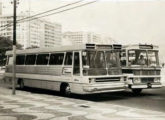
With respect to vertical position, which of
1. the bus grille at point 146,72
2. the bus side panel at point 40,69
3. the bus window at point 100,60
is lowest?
the bus grille at point 146,72

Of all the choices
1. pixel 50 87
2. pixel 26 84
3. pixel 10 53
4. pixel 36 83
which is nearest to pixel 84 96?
pixel 50 87

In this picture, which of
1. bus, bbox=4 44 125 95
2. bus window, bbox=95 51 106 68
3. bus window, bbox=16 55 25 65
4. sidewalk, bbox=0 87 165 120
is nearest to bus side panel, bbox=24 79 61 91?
bus, bbox=4 44 125 95

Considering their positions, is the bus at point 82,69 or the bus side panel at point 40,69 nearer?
A: the bus at point 82,69

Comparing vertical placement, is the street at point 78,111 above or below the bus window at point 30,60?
below

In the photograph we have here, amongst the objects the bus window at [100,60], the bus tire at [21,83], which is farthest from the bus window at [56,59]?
the bus tire at [21,83]

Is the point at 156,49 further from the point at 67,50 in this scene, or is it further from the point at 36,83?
the point at 36,83

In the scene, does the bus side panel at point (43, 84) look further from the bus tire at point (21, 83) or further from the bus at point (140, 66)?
the bus at point (140, 66)

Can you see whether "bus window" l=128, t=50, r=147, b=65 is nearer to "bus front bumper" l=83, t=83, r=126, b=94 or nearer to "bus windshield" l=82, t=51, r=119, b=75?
"bus windshield" l=82, t=51, r=119, b=75

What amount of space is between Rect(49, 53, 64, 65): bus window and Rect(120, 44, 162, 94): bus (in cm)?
308

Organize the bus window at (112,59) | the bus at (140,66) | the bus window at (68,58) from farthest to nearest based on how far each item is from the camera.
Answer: the bus at (140,66)
the bus window at (68,58)
the bus window at (112,59)

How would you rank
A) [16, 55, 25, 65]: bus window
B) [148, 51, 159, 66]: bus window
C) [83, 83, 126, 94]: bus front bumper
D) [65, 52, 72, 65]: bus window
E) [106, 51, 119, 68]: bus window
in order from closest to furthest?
1. [83, 83, 126, 94]: bus front bumper
2. [106, 51, 119, 68]: bus window
3. [65, 52, 72, 65]: bus window
4. [148, 51, 159, 66]: bus window
5. [16, 55, 25, 65]: bus window

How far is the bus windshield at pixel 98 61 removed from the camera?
16.9 meters

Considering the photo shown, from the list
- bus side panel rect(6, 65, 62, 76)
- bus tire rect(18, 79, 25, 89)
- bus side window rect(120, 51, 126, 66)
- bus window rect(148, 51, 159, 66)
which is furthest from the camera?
bus tire rect(18, 79, 25, 89)

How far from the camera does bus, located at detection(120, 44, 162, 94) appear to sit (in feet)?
59.4
